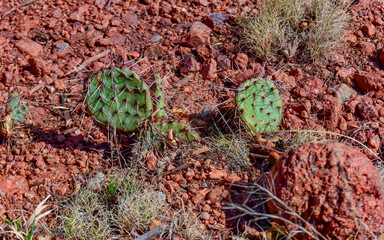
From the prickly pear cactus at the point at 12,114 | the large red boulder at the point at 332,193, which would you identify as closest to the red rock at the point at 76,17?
the prickly pear cactus at the point at 12,114

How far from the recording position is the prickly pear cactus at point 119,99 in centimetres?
311

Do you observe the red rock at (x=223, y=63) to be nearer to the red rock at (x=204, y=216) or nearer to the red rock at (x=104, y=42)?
the red rock at (x=104, y=42)

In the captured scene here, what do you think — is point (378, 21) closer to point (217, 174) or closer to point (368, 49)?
point (368, 49)

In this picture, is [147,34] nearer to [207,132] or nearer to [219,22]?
[219,22]

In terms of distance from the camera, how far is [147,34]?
4.30 meters

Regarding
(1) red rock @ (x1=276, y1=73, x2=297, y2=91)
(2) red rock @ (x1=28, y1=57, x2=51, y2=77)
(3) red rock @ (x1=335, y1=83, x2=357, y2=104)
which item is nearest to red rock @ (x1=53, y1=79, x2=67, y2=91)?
(2) red rock @ (x1=28, y1=57, x2=51, y2=77)

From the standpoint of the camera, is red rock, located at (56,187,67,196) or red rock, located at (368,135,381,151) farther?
red rock, located at (368,135,381,151)

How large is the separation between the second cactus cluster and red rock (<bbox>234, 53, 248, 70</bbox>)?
994mm

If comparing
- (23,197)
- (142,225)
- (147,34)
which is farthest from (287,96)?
(23,197)

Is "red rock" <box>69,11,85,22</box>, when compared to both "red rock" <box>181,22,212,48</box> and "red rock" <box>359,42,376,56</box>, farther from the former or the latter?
"red rock" <box>359,42,376,56</box>

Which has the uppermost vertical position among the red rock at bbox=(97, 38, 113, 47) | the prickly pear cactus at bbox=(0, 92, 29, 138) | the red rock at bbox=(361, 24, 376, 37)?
the red rock at bbox=(361, 24, 376, 37)

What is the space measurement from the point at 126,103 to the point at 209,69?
1010mm

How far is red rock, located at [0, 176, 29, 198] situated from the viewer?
3062mm

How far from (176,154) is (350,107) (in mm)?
1454
